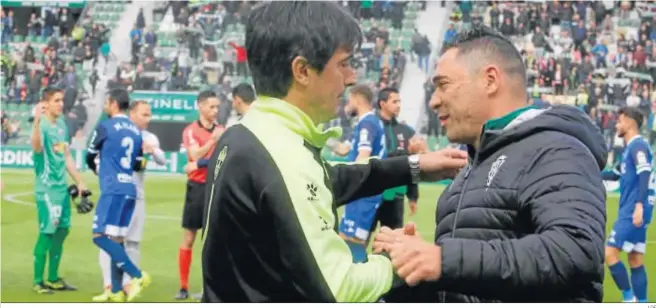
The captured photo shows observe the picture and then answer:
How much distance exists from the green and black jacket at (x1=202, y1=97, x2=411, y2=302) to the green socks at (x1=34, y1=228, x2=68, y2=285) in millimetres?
7589

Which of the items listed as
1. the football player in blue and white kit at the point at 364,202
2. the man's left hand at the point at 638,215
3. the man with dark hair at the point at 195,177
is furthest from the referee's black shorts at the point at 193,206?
the man's left hand at the point at 638,215

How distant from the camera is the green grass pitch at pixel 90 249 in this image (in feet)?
31.9

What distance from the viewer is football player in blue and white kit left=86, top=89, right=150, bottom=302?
9.10 m

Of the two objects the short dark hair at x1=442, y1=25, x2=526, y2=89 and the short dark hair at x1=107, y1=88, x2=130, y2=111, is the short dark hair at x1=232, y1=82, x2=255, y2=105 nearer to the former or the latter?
the short dark hair at x1=107, y1=88, x2=130, y2=111

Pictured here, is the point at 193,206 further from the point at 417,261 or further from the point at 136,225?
the point at 417,261

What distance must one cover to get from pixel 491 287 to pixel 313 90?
0.73 m

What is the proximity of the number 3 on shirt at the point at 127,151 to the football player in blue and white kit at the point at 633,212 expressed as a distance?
490 cm

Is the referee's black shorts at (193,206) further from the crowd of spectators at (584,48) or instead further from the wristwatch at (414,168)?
the crowd of spectators at (584,48)

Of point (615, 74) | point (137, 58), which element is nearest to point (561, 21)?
point (615, 74)

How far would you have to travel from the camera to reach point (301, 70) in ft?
8.55

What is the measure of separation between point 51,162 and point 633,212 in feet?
19.8

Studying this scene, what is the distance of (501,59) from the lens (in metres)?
2.94
